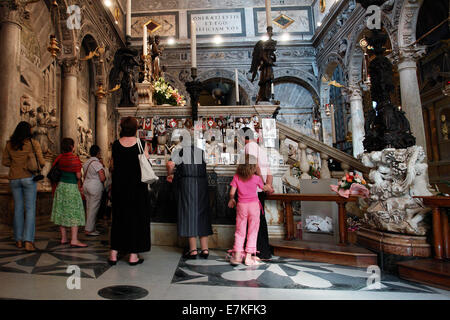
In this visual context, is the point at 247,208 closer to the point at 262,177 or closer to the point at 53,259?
the point at 262,177

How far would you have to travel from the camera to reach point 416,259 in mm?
2521

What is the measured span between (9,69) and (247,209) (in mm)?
6521

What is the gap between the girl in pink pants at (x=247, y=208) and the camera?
2.89 meters

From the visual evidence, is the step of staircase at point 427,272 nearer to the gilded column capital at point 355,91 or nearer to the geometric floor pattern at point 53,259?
the geometric floor pattern at point 53,259

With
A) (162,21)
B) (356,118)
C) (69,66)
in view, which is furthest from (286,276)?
(162,21)

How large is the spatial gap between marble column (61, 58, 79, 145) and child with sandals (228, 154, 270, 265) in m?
7.97

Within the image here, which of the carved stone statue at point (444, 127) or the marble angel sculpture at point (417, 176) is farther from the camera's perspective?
the carved stone statue at point (444, 127)

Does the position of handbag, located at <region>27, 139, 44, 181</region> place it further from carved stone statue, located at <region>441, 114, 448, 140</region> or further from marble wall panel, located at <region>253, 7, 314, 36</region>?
marble wall panel, located at <region>253, 7, 314, 36</region>

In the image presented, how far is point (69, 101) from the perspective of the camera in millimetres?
8914

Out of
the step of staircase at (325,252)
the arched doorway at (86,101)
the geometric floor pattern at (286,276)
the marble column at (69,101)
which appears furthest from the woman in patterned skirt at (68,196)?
the arched doorway at (86,101)

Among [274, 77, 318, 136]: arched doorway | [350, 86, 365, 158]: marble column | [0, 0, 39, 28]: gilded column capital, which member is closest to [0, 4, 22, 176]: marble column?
[0, 0, 39, 28]: gilded column capital

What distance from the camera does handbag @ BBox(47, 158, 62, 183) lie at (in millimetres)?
3553
